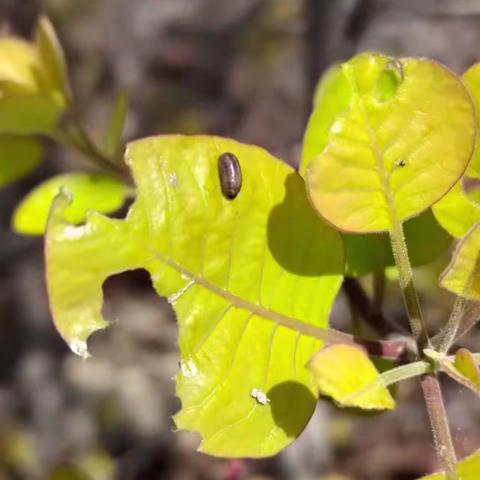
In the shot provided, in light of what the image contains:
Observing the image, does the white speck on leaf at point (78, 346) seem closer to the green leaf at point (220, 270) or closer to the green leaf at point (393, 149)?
the green leaf at point (220, 270)

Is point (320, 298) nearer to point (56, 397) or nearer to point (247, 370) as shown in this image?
point (247, 370)

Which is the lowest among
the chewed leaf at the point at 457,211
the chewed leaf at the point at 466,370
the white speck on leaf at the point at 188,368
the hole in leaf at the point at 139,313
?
the hole in leaf at the point at 139,313

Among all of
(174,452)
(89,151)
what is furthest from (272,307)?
(174,452)

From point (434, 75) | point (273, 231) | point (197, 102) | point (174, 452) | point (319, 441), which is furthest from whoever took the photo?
point (197, 102)

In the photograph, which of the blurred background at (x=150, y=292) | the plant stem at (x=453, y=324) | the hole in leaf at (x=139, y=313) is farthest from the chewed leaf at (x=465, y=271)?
Answer: the hole in leaf at (x=139, y=313)

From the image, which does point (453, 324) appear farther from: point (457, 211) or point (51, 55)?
point (51, 55)

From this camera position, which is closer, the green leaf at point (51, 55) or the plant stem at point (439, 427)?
the plant stem at point (439, 427)

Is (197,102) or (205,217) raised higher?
(205,217)
